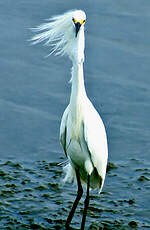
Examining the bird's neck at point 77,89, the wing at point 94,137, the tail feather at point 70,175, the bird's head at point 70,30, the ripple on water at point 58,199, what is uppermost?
the bird's head at point 70,30

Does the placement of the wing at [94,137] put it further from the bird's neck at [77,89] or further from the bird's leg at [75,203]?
the bird's leg at [75,203]

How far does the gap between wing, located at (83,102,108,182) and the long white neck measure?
115mm

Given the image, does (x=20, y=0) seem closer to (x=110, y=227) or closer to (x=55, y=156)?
(x=55, y=156)

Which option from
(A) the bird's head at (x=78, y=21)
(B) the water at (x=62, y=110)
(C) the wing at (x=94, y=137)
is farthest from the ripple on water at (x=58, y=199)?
(A) the bird's head at (x=78, y=21)

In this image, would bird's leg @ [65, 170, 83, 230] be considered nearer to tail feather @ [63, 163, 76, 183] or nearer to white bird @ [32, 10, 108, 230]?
white bird @ [32, 10, 108, 230]

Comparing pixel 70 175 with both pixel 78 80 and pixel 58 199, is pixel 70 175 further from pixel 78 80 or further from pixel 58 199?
pixel 78 80

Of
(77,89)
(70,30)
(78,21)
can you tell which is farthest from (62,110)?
(78,21)

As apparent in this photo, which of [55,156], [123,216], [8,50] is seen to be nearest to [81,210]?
[123,216]

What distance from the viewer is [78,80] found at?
6086 mm

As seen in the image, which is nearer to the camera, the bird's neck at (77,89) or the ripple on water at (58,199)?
the bird's neck at (77,89)

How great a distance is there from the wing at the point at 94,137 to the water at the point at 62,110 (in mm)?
773

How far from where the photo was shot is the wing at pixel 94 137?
20.4ft

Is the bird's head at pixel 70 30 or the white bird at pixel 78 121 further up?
the bird's head at pixel 70 30

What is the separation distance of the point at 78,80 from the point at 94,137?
0.64 m
